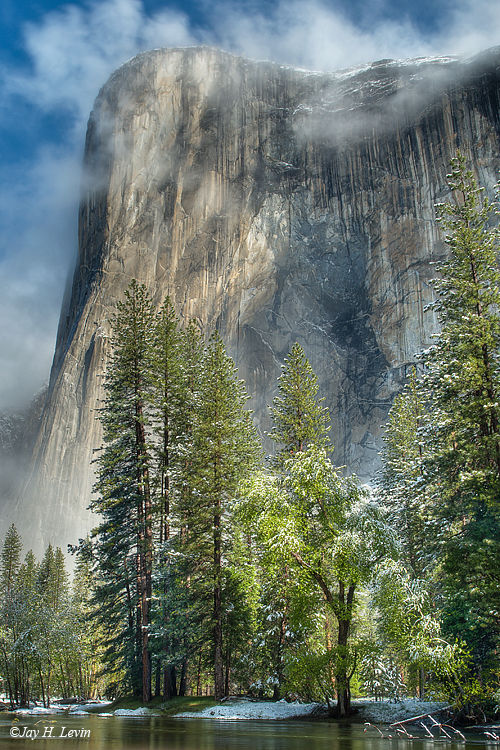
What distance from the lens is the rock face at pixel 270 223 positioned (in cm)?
8631

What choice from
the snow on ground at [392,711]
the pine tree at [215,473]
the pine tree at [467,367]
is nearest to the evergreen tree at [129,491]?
the pine tree at [215,473]

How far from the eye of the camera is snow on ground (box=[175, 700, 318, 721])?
17.0 metres

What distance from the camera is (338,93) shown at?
105 meters

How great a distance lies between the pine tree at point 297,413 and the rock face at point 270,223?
52209 mm

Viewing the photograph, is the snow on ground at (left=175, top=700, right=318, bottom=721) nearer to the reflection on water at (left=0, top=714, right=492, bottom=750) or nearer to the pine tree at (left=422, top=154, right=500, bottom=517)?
the reflection on water at (left=0, top=714, right=492, bottom=750)

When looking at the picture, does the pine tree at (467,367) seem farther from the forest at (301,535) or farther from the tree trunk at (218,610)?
the tree trunk at (218,610)

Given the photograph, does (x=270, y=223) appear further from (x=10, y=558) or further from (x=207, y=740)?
(x=207, y=740)

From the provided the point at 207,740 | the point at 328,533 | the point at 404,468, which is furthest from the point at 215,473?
the point at 207,740

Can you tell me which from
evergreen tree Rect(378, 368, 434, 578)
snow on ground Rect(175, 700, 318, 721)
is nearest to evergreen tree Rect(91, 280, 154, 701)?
snow on ground Rect(175, 700, 318, 721)

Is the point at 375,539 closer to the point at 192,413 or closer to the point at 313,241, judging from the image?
the point at 192,413

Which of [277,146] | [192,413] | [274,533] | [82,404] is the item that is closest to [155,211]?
[277,146]

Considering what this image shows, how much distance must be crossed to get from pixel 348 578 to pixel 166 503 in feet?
38.2

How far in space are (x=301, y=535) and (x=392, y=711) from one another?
20.5 ft

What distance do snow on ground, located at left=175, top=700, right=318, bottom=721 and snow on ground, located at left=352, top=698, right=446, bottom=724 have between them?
1.88 m
